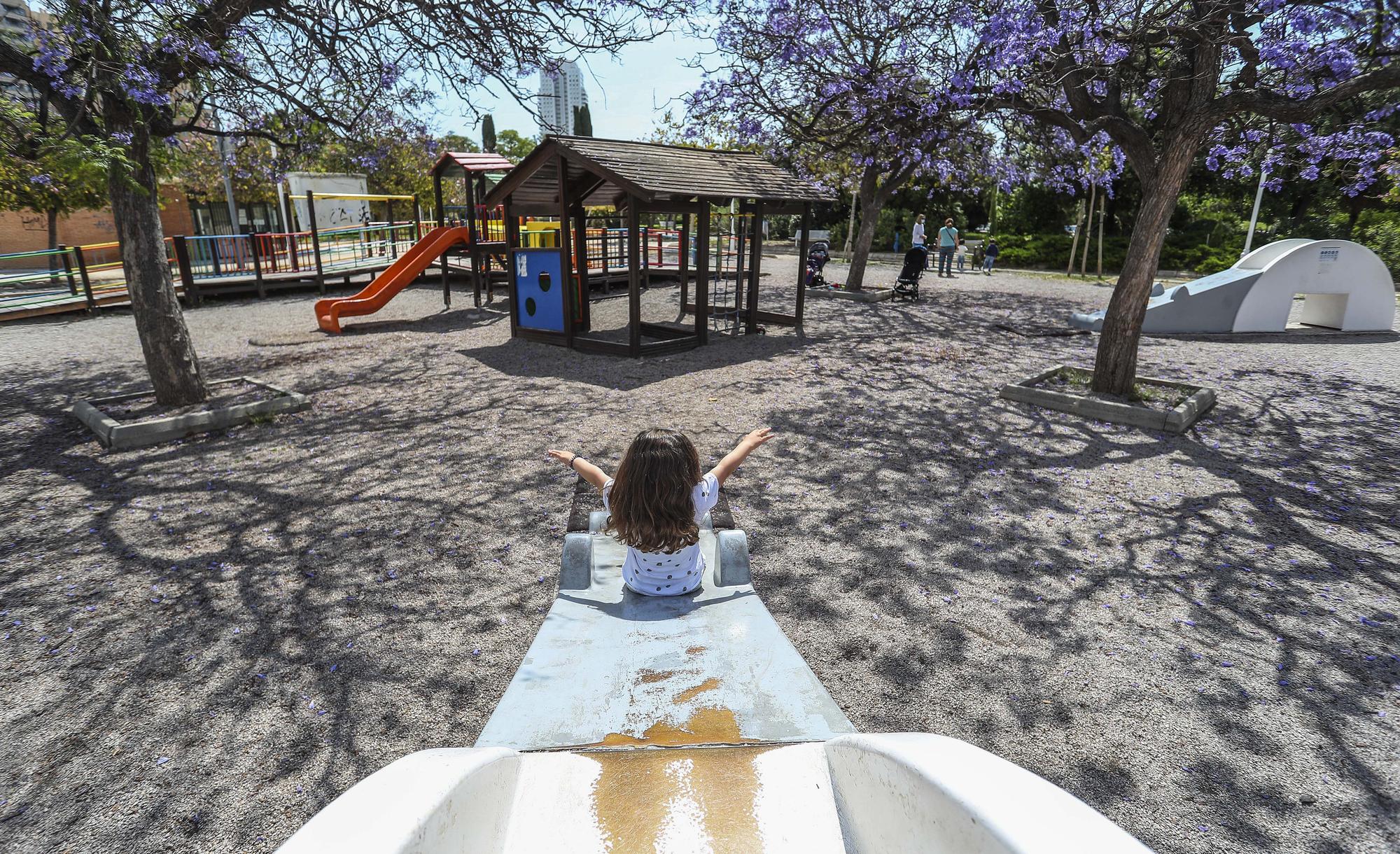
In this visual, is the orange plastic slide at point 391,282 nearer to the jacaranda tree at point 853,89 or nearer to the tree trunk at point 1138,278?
the jacaranda tree at point 853,89

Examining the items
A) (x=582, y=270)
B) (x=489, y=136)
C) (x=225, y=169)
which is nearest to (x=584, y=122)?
(x=489, y=136)

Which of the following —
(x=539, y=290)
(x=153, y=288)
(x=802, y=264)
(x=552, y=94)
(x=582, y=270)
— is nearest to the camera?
(x=153, y=288)

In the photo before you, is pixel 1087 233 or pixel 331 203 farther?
pixel 331 203

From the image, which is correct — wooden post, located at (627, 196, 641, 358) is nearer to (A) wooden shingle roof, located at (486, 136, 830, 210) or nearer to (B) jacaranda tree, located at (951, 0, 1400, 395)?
(A) wooden shingle roof, located at (486, 136, 830, 210)

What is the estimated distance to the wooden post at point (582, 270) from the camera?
41.8 ft

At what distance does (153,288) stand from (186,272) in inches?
423

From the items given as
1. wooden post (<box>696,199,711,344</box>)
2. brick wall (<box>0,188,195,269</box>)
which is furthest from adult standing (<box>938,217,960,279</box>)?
brick wall (<box>0,188,195,269</box>)

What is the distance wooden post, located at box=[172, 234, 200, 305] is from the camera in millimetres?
15570

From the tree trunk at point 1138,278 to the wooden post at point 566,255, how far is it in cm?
800

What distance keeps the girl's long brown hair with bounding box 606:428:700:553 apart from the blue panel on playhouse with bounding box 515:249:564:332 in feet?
30.1

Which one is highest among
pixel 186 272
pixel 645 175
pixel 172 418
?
pixel 645 175

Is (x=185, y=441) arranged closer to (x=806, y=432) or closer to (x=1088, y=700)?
(x=806, y=432)

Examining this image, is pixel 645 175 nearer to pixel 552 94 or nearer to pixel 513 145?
pixel 552 94

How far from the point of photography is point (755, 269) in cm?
1320
